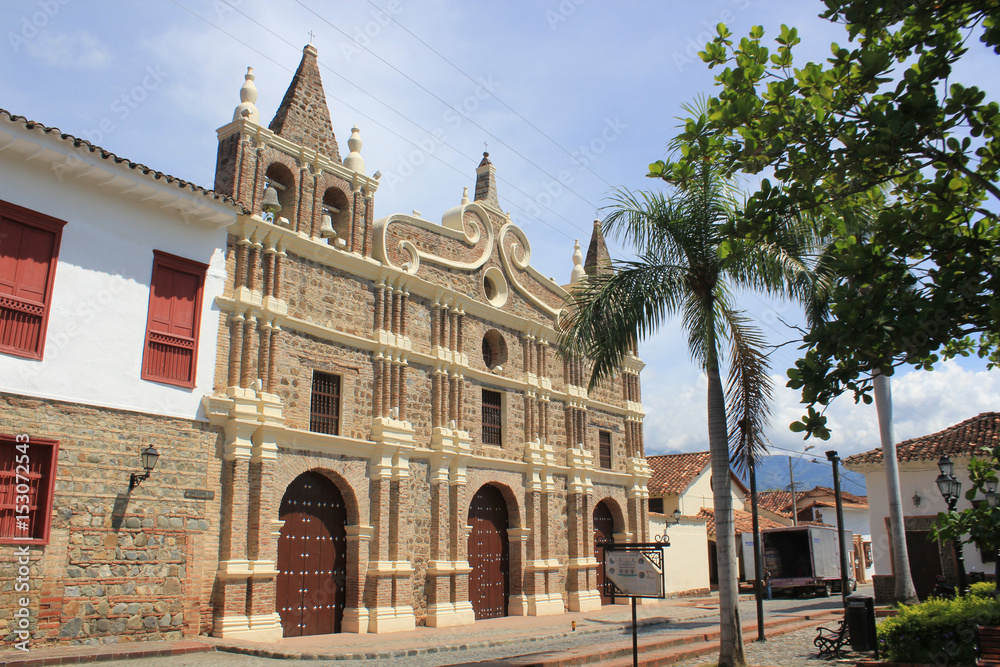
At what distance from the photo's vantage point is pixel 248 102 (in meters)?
16.5

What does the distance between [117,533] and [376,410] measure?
6.58 meters

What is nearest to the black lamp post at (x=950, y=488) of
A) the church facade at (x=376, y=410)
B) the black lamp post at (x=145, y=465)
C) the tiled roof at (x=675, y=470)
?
the church facade at (x=376, y=410)


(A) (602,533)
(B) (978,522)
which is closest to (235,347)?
(B) (978,522)

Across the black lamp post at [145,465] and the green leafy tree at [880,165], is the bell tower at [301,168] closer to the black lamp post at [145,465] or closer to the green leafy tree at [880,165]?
the black lamp post at [145,465]

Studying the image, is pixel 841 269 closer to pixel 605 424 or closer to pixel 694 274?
pixel 694 274

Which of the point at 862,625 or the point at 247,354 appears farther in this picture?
the point at 247,354

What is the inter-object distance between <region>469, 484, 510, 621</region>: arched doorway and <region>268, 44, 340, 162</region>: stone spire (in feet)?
33.2

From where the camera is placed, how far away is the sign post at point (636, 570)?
34.0 ft

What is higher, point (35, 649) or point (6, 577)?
point (6, 577)

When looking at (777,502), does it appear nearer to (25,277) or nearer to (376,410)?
(376,410)

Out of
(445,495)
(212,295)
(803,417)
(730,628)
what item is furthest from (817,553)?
(803,417)

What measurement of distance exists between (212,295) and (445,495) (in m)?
7.74

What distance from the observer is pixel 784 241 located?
10805 millimetres

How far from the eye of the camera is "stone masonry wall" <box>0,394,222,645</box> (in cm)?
1155
